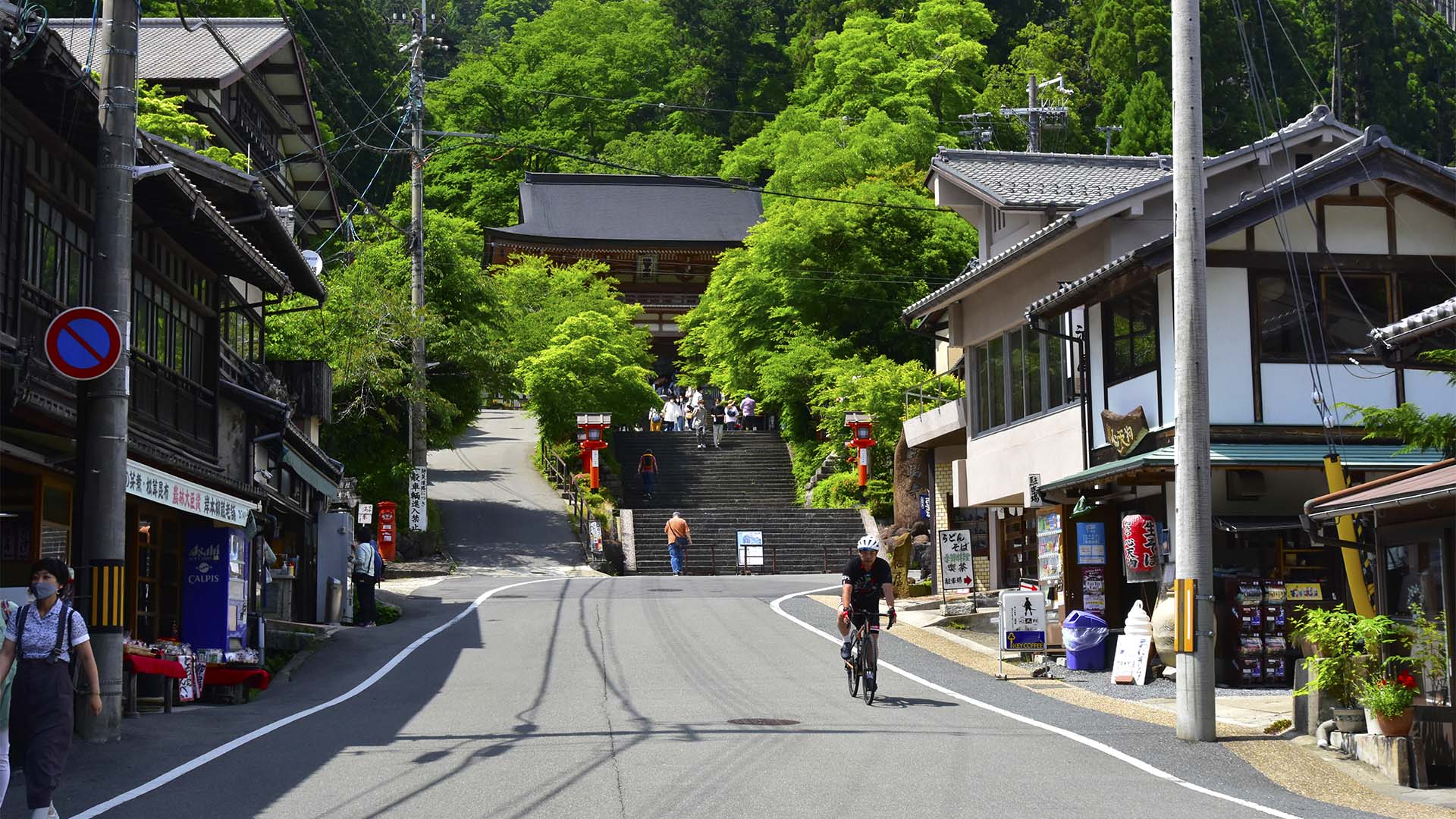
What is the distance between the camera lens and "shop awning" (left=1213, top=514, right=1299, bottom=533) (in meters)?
18.8

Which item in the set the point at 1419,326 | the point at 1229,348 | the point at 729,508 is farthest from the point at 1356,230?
the point at 729,508

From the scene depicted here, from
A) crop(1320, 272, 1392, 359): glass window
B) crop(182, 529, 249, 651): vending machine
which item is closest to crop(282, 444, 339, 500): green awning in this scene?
crop(182, 529, 249, 651): vending machine

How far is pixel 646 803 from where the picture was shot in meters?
9.83

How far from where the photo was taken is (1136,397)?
2106cm

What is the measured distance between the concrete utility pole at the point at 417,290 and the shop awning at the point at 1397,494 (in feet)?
82.7

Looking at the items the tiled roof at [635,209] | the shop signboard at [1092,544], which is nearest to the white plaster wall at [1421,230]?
the shop signboard at [1092,544]

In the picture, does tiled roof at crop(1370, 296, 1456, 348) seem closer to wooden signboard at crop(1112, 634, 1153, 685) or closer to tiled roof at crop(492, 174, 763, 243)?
wooden signboard at crop(1112, 634, 1153, 685)

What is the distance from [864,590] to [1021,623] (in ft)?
13.2

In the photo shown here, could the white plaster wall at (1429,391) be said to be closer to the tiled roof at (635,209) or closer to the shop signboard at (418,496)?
the shop signboard at (418,496)

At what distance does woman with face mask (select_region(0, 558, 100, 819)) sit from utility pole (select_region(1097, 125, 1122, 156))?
140 ft

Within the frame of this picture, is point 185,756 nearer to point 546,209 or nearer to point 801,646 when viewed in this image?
point 801,646

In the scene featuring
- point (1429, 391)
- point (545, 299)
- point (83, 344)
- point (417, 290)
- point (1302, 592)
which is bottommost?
point (1302, 592)

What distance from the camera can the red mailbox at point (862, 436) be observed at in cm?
4216

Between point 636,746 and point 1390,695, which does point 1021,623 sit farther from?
point 636,746
